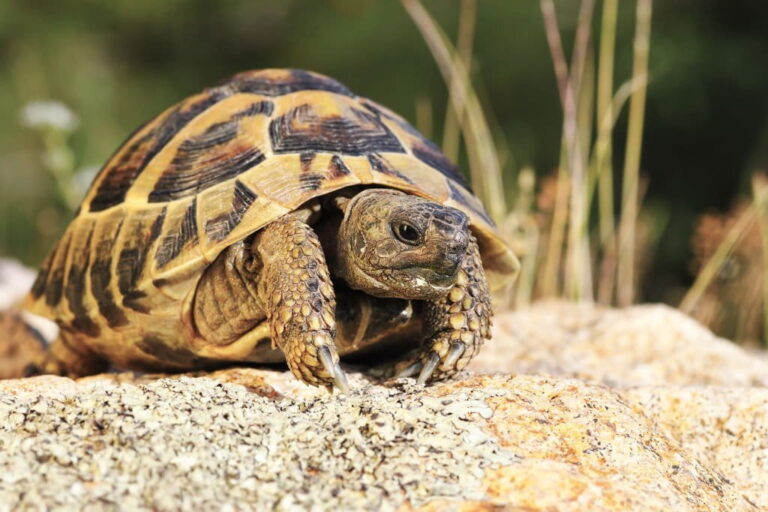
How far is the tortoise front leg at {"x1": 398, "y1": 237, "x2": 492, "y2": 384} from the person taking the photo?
2158mm

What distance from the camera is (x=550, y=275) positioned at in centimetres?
451

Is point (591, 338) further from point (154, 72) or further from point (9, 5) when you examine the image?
point (9, 5)

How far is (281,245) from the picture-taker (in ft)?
6.91

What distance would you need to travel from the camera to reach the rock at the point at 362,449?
1419 mm

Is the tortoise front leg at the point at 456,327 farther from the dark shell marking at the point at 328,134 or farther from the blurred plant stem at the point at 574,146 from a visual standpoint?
the blurred plant stem at the point at 574,146

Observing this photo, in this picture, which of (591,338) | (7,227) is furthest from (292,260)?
(7,227)

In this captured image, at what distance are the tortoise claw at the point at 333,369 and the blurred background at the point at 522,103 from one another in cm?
216

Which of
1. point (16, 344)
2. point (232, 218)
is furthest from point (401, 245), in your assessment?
point (16, 344)

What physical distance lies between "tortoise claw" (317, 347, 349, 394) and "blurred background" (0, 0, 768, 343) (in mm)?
2159

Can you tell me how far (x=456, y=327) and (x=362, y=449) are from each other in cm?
69

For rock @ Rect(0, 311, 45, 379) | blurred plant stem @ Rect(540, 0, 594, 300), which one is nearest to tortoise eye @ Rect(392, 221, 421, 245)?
blurred plant stem @ Rect(540, 0, 594, 300)

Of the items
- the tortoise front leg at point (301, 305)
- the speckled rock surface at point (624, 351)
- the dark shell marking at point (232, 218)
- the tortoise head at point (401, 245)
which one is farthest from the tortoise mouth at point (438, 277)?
the speckled rock surface at point (624, 351)

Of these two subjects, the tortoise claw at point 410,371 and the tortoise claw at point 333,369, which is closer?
the tortoise claw at point 333,369

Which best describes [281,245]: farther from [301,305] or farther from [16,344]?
[16,344]
